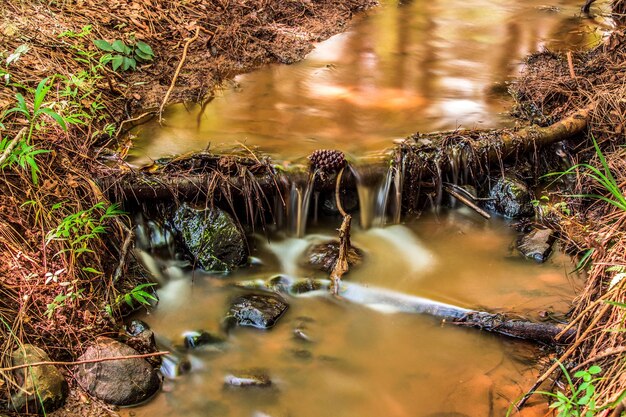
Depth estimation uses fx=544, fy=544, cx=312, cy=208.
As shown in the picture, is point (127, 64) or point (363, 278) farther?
point (127, 64)

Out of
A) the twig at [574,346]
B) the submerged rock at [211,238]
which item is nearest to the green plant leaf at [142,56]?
the submerged rock at [211,238]

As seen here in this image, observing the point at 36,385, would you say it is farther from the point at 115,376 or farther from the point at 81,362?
the point at 115,376

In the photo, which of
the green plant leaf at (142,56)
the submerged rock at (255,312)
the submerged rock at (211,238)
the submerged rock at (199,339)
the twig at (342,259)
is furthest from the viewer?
the green plant leaf at (142,56)

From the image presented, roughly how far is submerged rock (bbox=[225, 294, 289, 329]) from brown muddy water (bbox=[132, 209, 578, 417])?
6 centimetres

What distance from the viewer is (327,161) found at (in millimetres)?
4359

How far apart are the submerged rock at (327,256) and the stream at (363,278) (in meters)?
0.07

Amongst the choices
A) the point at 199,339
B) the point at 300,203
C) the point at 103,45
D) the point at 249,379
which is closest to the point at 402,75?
the point at 300,203

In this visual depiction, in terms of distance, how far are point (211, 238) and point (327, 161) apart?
3.62 feet

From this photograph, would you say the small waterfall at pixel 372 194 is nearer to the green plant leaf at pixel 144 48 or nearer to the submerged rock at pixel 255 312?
the submerged rock at pixel 255 312

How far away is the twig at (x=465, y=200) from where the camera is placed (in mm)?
4531

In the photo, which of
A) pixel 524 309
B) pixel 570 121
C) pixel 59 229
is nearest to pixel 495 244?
pixel 524 309

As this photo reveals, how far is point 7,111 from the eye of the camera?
13.0 ft

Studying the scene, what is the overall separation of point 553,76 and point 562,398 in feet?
13.5

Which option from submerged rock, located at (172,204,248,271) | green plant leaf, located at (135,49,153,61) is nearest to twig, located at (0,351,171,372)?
submerged rock, located at (172,204,248,271)
